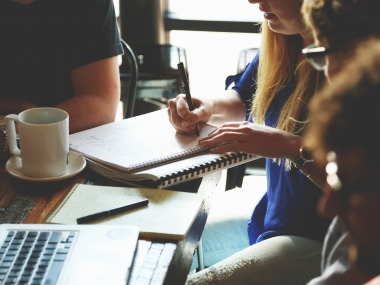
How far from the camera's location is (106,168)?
3.59 feet

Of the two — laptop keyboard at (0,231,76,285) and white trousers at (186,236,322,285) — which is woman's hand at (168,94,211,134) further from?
laptop keyboard at (0,231,76,285)

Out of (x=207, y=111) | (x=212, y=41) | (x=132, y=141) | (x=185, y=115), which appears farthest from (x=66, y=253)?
(x=212, y=41)

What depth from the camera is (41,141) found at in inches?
39.9

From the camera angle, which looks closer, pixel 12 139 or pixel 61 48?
pixel 12 139

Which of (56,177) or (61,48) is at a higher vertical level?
(61,48)

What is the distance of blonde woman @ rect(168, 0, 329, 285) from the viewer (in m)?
1.12

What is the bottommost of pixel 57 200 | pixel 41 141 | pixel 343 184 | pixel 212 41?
pixel 212 41

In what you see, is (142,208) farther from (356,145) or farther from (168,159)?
(356,145)

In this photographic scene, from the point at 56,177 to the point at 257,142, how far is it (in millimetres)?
457

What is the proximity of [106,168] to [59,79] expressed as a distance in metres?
0.59

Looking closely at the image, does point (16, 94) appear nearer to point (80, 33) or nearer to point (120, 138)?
point (80, 33)

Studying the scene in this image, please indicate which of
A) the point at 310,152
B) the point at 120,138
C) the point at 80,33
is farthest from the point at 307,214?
the point at 80,33

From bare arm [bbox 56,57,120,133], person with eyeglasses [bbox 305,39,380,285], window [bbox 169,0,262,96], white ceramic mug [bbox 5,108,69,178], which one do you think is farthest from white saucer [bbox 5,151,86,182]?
window [bbox 169,0,262,96]

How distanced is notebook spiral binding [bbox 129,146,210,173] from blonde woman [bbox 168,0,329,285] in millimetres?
26
